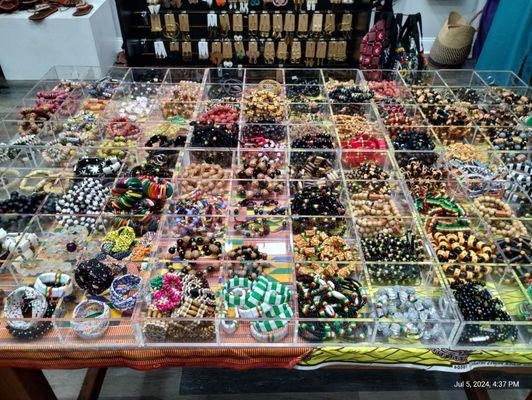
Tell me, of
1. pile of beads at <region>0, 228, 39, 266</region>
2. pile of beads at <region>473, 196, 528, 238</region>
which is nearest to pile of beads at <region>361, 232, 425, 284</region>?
pile of beads at <region>473, 196, 528, 238</region>

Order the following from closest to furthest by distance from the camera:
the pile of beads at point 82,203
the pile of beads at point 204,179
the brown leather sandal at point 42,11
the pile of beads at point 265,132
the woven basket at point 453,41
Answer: the pile of beads at point 82,203 < the pile of beads at point 204,179 < the pile of beads at point 265,132 < the brown leather sandal at point 42,11 < the woven basket at point 453,41

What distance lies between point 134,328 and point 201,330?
0.94 feet

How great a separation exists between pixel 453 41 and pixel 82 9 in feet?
15.9

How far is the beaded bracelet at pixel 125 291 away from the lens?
2.06 meters

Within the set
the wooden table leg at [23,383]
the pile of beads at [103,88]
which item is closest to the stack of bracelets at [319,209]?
the wooden table leg at [23,383]

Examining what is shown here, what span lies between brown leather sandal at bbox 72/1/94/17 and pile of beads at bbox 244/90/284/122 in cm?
318

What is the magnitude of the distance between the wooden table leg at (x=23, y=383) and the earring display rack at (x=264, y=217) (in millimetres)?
212

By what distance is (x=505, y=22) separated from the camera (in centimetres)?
500

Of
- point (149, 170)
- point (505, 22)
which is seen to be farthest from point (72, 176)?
point (505, 22)

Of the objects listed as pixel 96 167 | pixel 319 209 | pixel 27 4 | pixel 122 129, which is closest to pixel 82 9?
pixel 27 4

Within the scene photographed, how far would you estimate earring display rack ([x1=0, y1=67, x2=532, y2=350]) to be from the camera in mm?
2010

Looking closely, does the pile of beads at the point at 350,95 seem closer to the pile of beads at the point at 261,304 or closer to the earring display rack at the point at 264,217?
the earring display rack at the point at 264,217

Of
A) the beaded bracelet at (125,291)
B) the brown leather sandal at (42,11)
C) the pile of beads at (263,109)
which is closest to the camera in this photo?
the beaded bracelet at (125,291)

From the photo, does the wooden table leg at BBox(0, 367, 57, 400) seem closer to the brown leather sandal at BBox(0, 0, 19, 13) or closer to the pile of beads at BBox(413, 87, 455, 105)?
the pile of beads at BBox(413, 87, 455, 105)
